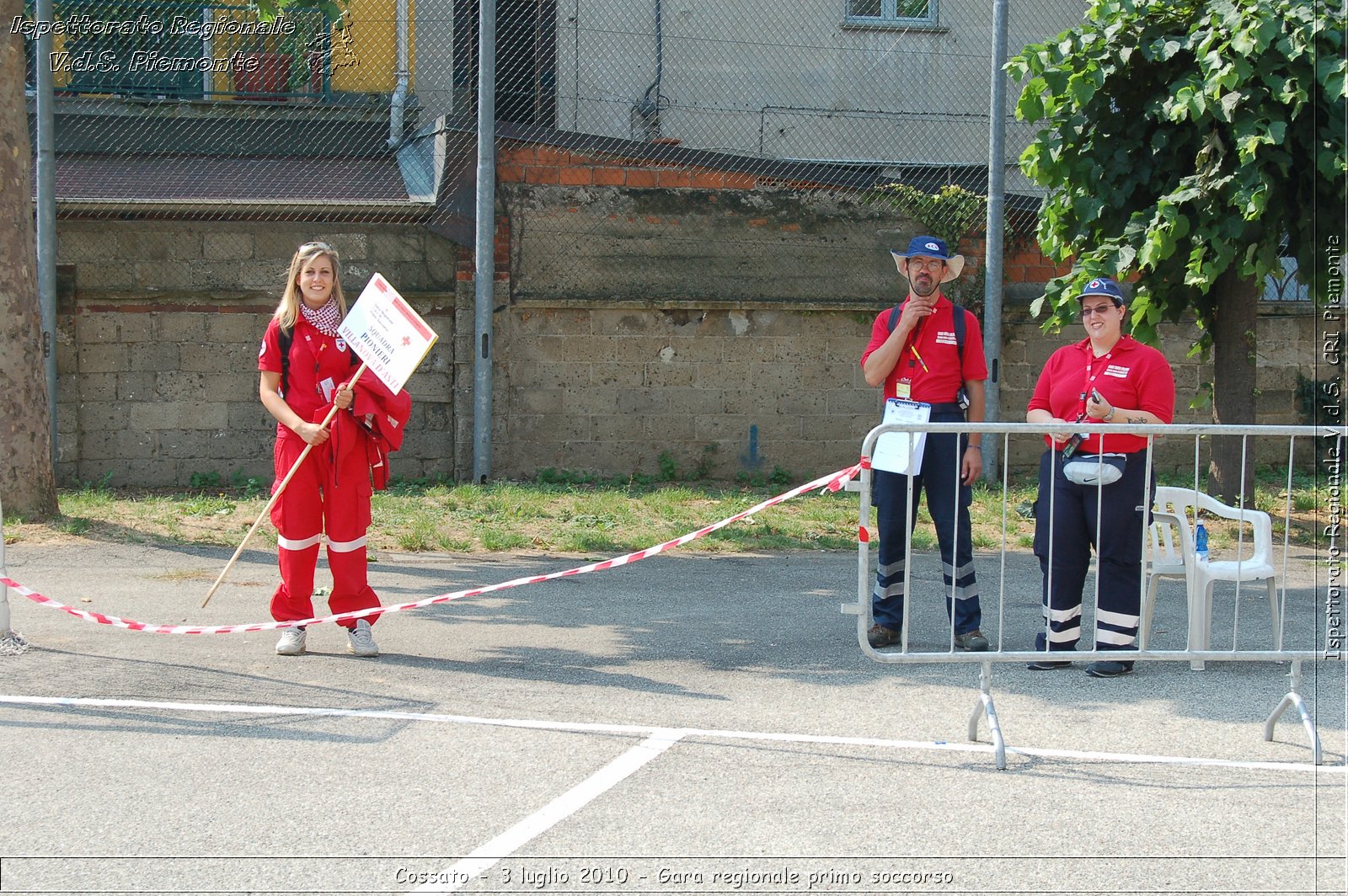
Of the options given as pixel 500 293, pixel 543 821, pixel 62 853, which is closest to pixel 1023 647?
pixel 543 821

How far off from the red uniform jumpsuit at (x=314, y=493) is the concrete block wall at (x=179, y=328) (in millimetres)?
5097

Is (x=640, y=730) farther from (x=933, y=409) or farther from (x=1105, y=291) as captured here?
(x=1105, y=291)

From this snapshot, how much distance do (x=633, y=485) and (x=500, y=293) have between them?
2029mm

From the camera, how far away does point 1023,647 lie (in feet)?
21.4

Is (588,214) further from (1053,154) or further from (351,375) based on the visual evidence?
(351,375)


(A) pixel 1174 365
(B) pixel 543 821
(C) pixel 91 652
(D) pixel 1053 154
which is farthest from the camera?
(A) pixel 1174 365

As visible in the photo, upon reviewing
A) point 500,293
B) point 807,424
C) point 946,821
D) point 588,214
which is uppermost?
point 588,214

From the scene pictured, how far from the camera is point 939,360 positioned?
20.8ft

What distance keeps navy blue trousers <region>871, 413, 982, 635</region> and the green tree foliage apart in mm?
3187

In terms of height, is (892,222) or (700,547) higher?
(892,222)

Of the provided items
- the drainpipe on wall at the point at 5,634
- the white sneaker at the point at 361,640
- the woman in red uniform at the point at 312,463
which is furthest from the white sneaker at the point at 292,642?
the drainpipe on wall at the point at 5,634

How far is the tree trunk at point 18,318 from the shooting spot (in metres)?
8.80

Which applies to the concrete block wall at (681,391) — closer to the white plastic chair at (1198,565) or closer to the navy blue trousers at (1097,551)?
the white plastic chair at (1198,565)

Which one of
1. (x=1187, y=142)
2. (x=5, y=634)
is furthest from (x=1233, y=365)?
(x=5, y=634)
